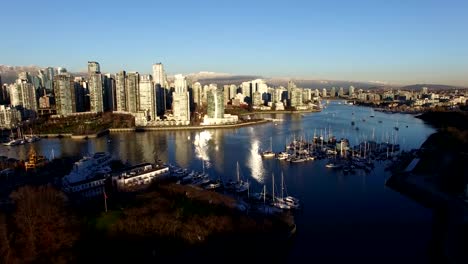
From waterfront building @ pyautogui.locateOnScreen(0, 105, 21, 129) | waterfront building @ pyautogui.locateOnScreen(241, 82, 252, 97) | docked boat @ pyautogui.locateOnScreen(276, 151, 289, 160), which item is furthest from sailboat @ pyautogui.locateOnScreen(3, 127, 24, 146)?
waterfront building @ pyautogui.locateOnScreen(241, 82, 252, 97)

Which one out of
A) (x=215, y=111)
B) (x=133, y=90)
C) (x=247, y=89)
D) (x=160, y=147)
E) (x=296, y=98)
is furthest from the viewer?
(x=247, y=89)

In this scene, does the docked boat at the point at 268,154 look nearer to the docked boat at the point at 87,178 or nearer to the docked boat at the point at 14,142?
the docked boat at the point at 87,178

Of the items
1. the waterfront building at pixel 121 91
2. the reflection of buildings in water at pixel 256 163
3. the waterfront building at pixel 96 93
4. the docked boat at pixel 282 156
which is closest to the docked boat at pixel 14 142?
the waterfront building at pixel 96 93

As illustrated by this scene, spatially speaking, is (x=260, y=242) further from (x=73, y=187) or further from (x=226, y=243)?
(x=73, y=187)

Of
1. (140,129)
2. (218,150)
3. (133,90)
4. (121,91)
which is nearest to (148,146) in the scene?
(218,150)

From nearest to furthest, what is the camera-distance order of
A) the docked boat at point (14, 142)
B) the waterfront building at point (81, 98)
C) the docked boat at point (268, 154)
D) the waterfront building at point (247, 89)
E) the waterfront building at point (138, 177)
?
the waterfront building at point (138, 177), the docked boat at point (268, 154), the docked boat at point (14, 142), the waterfront building at point (81, 98), the waterfront building at point (247, 89)

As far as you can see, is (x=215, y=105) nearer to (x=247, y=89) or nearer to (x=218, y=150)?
(x=218, y=150)

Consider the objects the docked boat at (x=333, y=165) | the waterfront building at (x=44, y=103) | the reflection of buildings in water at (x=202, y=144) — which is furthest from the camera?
the waterfront building at (x=44, y=103)
